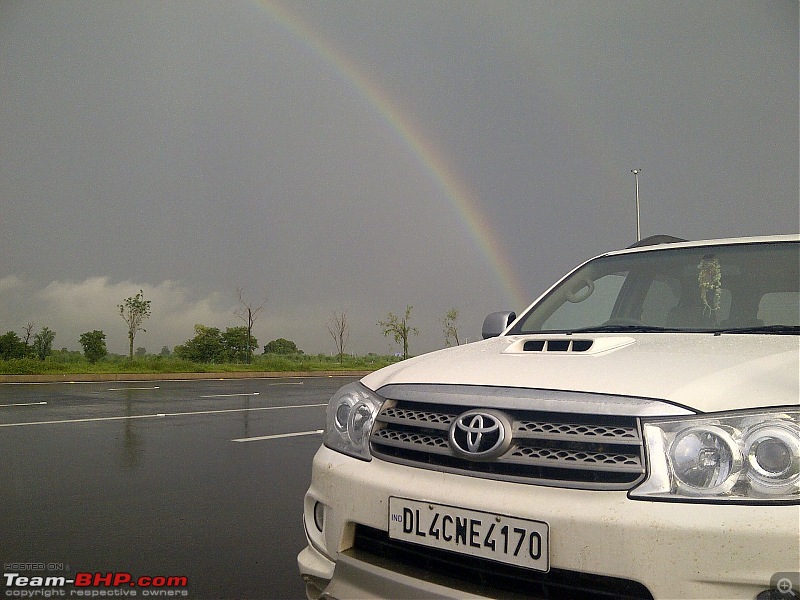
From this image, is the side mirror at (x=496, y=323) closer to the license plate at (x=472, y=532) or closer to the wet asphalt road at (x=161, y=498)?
the wet asphalt road at (x=161, y=498)

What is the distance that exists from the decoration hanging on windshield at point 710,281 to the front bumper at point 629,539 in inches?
68.1

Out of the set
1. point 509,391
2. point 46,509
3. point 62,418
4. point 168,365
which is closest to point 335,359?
point 168,365

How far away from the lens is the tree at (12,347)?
3027 cm

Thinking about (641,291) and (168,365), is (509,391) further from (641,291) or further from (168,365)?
(168,365)

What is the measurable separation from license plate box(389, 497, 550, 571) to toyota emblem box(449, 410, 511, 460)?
172 mm

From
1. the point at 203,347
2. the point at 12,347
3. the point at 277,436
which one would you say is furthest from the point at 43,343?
the point at 277,436

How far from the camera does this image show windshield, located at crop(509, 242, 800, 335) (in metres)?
3.10

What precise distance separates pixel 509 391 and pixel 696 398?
540mm

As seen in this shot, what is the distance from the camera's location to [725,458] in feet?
5.87

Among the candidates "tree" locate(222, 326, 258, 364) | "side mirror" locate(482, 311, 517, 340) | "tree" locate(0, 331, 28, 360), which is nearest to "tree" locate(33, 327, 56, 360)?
"tree" locate(0, 331, 28, 360)

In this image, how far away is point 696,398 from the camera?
6.17 ft

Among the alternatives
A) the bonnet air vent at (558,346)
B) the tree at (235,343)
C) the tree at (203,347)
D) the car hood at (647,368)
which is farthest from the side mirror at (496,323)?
the tree at (203,347)

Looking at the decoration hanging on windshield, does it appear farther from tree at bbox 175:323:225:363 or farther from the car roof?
tree at bbox 175:323:225:363

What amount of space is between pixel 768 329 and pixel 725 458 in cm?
132
